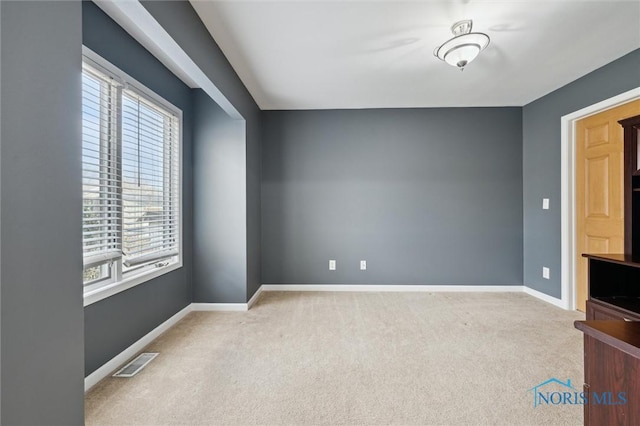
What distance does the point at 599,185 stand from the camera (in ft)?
9.37

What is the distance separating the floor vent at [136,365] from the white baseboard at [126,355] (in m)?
0.06

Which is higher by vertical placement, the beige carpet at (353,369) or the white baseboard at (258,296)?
the white baseboard at (258,296)

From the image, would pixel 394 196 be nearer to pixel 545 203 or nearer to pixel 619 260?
pixel 545 203

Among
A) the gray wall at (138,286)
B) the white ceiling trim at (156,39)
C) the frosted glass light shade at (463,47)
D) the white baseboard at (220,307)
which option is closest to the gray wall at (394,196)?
the white baseboard at (220,307)

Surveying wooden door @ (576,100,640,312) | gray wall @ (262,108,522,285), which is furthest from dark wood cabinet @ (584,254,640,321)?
gray wall @ (262,108,522,285)

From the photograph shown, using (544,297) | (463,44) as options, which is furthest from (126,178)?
(544,297)

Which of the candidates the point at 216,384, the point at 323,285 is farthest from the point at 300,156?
the point at 216,384

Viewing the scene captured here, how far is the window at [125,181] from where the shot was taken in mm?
1927

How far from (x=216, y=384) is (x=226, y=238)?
5.50 feet

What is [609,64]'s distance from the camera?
2.68 m

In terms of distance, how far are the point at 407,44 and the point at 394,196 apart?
1978mm

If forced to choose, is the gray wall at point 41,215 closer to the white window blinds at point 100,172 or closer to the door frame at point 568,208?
the white window blinds at point 100,172

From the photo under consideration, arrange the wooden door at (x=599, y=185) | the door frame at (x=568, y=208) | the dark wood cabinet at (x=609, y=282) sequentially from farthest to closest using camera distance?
the door frame at (x=568, y=208) < the wooden door at (x=599, y=185) < the dark wood cabinet at (x=609, y=282)

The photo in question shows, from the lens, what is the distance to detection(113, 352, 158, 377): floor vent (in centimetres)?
198
